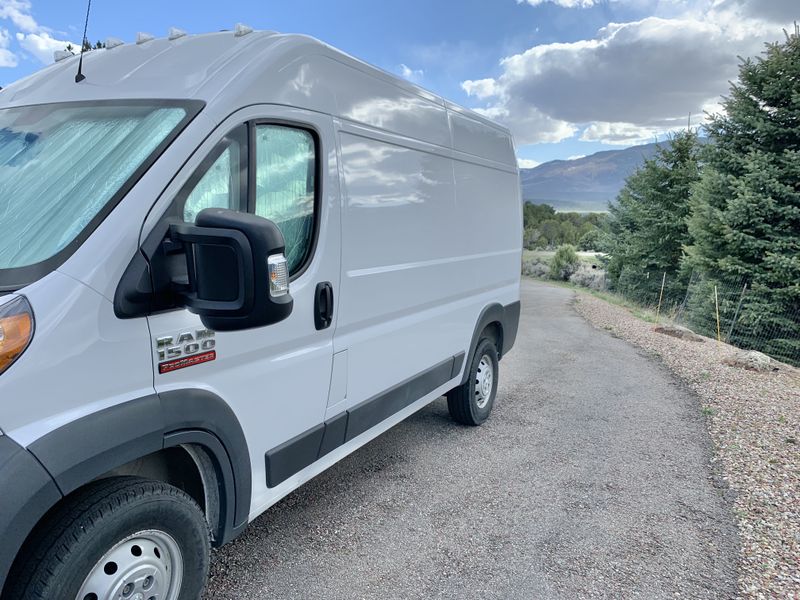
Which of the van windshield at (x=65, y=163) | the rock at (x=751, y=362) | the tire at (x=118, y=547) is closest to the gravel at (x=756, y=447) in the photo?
the rock at (x=751, y=362)

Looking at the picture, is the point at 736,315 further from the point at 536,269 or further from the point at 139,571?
the point at 536,269

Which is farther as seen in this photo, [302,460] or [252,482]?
[302,460]

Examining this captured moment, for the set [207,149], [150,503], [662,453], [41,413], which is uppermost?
[207,149]

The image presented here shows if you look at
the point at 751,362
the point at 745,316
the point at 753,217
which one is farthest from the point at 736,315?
the point at 751,362

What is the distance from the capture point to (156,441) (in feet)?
6.39

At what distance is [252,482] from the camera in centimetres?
246

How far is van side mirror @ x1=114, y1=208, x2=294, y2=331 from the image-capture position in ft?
5.69

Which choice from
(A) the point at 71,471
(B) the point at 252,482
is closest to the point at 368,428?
(B) the point at 252,482

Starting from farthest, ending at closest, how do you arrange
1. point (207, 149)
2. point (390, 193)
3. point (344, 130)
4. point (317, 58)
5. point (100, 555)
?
point (390, 193), point (344, 130), point (317, 58), point (207, 149), point (100, 555)

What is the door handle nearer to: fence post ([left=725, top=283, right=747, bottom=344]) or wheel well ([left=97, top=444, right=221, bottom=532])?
wheel well ([left=97, top=444, right=221, bottom=532])

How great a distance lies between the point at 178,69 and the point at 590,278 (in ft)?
92.7

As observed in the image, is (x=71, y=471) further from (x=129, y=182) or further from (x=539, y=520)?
(x=539, y=520)

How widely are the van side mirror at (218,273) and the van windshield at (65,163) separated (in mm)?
→ 234

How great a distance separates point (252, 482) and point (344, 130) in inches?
70.5
